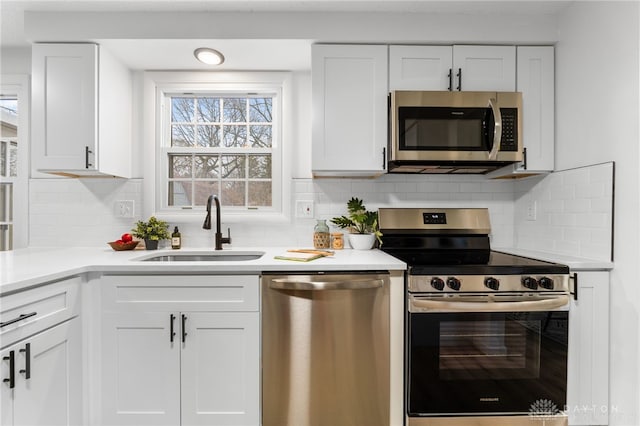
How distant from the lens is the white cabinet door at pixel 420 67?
6.79ft

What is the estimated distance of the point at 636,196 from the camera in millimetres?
1573

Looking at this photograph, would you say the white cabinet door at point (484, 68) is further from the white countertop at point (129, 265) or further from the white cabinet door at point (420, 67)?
the white countertop at point (129, 265)

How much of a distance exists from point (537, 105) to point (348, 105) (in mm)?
1158

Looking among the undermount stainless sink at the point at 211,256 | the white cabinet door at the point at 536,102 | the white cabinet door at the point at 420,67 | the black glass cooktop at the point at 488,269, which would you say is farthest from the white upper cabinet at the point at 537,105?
→ the undermount stainless sink at the point at 211,256

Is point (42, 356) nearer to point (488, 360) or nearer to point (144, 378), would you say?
point (144, 378)

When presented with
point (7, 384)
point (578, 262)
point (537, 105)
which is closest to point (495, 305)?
point (578, 262)

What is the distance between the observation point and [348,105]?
6.79 ft

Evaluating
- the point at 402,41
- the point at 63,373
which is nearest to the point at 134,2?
the point at 402,41

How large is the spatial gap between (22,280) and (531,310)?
222cm

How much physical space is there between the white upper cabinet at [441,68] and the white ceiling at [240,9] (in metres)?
0.22

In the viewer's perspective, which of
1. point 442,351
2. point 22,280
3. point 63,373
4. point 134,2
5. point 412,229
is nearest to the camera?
point 22,280

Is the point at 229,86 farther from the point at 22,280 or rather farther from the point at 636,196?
the point at 636,196

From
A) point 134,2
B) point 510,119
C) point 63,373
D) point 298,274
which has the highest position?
point 134,2

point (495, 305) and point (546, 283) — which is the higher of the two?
point (546, 283)
